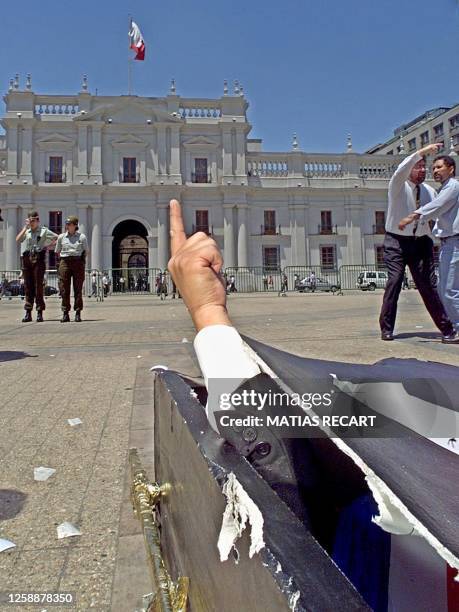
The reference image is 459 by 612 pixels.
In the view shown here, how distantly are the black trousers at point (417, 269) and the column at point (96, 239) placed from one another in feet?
96.6

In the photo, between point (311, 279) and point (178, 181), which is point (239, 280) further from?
point (178, 181)

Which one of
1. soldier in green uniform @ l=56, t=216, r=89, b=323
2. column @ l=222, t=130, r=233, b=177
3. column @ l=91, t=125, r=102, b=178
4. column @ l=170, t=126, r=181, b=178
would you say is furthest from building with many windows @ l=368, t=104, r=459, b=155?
soldier in green uniform @ l=56, t=216, r=89, b=323

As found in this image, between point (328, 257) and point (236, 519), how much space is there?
36.5 meters

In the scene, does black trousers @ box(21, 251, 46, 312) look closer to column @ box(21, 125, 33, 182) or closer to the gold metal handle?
the gold metal handle

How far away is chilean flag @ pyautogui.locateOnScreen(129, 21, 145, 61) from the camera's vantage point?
106 ft

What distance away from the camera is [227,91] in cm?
3566

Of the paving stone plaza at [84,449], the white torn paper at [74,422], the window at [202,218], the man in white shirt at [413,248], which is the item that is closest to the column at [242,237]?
the window at [202,218]

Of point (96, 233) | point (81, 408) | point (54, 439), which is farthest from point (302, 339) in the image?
point (96, 233)

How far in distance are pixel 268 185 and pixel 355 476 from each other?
117ft

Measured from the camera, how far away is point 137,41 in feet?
106

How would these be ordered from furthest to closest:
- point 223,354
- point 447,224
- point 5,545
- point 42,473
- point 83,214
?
point 83,214 → point 447,224 → point 42,473 → point 5,545 → point 223,354

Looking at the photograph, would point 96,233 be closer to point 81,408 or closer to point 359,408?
point 81,408

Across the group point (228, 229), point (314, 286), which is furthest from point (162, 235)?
point (314, 286)

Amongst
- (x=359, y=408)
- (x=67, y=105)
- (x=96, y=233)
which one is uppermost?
(x=67, y=105)
